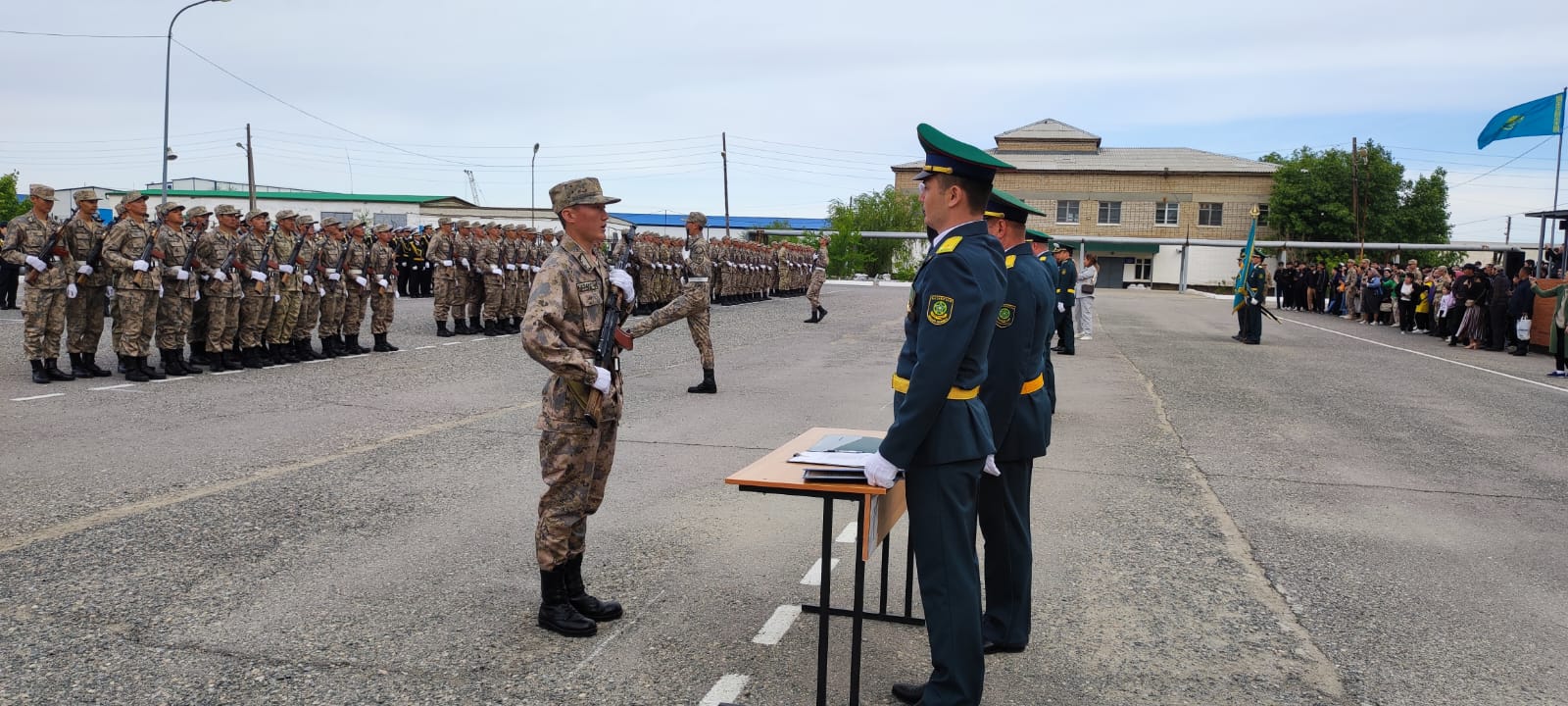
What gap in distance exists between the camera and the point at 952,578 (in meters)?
3.42

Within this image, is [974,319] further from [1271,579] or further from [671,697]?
[1271,579]

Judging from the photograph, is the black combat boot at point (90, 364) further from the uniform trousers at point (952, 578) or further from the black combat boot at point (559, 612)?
the uniform trousers at point (952, 578)

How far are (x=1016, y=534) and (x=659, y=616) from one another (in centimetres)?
162

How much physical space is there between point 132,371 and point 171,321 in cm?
79

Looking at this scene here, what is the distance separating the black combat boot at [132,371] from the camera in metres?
11.5

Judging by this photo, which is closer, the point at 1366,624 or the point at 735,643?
the point at 735,643

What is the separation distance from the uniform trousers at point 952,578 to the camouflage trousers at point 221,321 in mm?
11893

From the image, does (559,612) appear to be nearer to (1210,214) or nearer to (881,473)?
(881,473)

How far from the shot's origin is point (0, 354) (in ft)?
42.6

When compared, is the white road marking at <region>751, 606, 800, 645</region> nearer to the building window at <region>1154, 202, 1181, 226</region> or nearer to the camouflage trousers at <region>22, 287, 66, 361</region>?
the camouflage trousers at <region>22, 287, 66, 361</region>

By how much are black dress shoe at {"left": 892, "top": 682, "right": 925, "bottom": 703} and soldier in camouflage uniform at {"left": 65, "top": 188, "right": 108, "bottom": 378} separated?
11399 mm

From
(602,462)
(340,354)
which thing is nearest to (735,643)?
(602,462)

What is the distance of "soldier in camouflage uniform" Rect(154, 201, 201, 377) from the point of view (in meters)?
12.1

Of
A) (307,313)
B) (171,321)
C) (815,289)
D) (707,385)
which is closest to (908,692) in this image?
(707,385)
